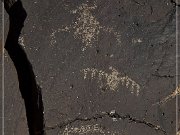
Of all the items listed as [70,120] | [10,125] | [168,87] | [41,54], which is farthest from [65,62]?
[168,87]

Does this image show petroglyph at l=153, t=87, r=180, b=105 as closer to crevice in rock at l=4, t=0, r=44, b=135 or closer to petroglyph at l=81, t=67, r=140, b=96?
petroglyph at l=81, t=67, r=140, b=96

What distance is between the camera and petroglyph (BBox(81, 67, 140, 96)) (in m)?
1.85

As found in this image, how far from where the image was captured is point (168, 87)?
1.88m

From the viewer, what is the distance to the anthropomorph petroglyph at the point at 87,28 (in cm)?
184

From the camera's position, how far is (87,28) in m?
1.84

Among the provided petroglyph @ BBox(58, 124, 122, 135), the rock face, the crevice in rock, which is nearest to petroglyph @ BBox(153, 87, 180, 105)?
the rock face

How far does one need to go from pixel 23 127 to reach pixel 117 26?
25.3 inches

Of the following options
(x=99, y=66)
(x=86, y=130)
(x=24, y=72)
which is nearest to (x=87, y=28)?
(x=99, y=66)

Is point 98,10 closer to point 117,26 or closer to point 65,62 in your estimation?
point 117,26

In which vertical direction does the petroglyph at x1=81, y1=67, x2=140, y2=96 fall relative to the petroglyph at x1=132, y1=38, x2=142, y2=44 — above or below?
below

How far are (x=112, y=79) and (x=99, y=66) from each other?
0.09m

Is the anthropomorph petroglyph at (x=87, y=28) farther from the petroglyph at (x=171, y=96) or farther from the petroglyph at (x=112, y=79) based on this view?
the petroglyph at (x=171, y=96)

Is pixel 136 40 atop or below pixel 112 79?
atop

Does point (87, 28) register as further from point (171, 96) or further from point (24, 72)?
point (171, 96)
